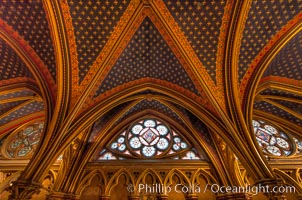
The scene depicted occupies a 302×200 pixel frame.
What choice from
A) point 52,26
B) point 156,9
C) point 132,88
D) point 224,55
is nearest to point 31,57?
point 52,26

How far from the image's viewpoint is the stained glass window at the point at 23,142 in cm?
992

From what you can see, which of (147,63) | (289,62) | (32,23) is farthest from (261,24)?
(32,23)

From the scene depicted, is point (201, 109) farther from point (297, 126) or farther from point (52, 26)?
point (52, 26)

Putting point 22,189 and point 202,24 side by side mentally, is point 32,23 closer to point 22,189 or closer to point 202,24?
point 22,189

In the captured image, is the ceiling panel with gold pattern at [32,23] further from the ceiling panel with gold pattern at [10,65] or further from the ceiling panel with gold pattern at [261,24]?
the ceiling panel with gold pattern at [261,24]

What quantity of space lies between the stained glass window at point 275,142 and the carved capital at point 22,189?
33.2 ft

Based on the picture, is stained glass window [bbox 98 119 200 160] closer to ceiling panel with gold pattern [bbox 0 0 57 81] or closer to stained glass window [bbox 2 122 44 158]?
stained glass window [bbox 2 122 44 158]

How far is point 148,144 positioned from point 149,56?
15.4 ft

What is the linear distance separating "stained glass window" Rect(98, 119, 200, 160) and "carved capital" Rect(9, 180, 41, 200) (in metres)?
4.60

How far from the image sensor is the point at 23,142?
10359 mm

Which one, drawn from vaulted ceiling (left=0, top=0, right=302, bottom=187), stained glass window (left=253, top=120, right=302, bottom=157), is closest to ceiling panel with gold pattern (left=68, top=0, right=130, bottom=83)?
vaulted ceiling (left=0, top=0, right=302, bottom=187)

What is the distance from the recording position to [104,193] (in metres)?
8.89

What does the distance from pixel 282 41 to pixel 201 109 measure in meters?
3.70

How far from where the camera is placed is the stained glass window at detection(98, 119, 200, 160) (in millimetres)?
10148
